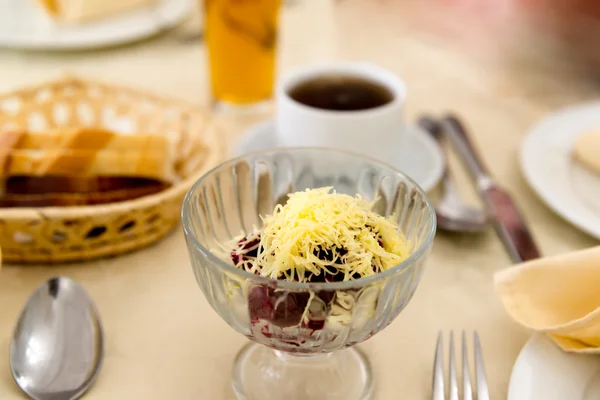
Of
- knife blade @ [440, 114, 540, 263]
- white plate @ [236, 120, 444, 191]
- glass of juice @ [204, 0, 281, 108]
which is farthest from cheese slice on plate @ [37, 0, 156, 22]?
knife blade @ [440, 114, 540, 263]

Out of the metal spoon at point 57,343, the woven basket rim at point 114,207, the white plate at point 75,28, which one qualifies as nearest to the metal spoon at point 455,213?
the woven basket rim at point 114,207

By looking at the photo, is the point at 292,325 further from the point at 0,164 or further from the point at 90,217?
the point at 0,164

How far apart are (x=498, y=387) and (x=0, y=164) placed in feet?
1.70

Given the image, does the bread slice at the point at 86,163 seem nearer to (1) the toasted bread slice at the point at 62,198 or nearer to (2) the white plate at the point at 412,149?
(1) the toasted bread slice at the point at 62,198

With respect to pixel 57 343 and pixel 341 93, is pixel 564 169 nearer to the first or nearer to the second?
pixel 341 93

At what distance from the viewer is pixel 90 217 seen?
59 centimetres

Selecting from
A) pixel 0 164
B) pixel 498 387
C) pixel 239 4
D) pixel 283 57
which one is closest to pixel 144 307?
pixel 0 164

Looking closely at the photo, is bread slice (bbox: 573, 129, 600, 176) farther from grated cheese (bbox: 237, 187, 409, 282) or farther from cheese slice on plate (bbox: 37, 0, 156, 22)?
cheese slice on plate (bbox: 37, 0, 156, 22)

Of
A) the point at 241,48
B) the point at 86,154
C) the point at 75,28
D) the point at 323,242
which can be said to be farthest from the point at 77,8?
the point at 323,242

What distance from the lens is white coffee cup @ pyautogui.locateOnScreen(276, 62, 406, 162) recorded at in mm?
729

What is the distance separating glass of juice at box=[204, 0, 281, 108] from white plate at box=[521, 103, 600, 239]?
15.9 inches

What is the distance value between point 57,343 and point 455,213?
1.46 ft

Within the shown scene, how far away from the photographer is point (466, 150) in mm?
840

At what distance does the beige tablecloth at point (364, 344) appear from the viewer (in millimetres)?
536
